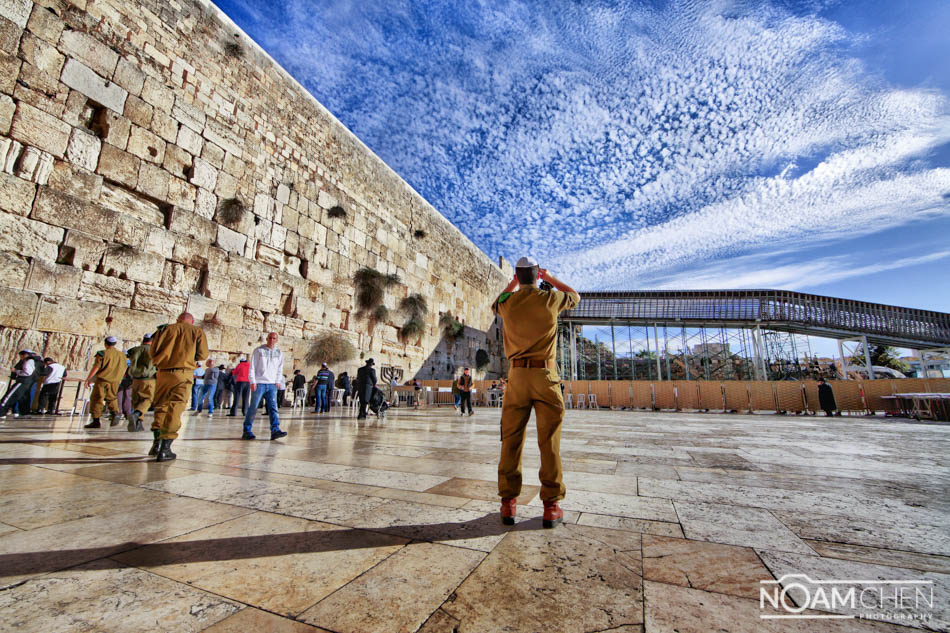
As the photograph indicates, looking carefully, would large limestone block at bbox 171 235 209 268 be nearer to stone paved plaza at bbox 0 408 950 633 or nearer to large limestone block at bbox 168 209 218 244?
large limestone block at bbox 168 209 218 244

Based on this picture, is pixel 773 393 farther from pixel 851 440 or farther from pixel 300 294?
pixel 300 294

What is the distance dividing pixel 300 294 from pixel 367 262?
309 centimetres

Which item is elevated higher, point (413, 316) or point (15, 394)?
point (413, 316)

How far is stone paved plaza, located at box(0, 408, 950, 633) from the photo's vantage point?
3.94 ft

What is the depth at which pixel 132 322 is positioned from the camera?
7.30 meters

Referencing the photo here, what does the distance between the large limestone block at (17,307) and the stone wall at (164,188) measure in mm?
19

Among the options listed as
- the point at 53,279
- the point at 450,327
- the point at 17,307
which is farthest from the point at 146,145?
the point at 450,327

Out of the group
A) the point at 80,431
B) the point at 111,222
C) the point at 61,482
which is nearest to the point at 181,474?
the point at 61,482

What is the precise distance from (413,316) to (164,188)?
28.4 ft

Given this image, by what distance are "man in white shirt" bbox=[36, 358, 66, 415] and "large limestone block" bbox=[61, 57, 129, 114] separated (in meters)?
4.62

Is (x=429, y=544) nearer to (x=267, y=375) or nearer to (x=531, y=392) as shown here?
(x=531, y=392)

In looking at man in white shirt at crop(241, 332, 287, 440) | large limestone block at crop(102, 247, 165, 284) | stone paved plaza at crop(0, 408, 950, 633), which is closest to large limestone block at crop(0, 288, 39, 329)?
large limestone block at crop(102, 247, 165, 284)

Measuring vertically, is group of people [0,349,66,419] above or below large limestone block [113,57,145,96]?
below

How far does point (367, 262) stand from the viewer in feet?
43.9
